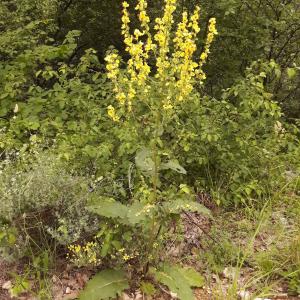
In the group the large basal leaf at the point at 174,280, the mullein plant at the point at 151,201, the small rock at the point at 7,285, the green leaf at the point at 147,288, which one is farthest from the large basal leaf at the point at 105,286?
→ the small rock at the point at 7,285

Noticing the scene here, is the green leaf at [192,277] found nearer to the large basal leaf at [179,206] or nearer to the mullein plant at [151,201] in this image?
the mullein plant at [151,201]

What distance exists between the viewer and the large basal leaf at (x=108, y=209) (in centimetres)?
292

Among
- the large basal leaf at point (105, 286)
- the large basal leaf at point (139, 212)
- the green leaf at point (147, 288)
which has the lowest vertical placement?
the green leaf at point (147, 288)

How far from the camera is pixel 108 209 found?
9.73ft

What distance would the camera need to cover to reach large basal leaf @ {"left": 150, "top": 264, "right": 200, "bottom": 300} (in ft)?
9.29

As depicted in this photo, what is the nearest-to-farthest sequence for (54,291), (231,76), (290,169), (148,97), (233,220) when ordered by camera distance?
(54,291), (148,97), (233,220), (290,169), (231,76)

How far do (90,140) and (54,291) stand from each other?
58.0 inches

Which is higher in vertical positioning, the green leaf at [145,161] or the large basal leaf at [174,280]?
the green leaf at [145,161]

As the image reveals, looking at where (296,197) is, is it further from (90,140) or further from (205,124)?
(90,140)

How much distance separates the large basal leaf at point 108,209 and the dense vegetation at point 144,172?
0.01 metres

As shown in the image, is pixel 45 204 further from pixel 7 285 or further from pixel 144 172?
pixel 144 172

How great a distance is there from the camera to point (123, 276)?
299 cm

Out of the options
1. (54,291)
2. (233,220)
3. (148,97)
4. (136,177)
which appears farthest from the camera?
(233,220)

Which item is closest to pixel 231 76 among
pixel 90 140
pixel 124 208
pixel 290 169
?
pixel 290 169
